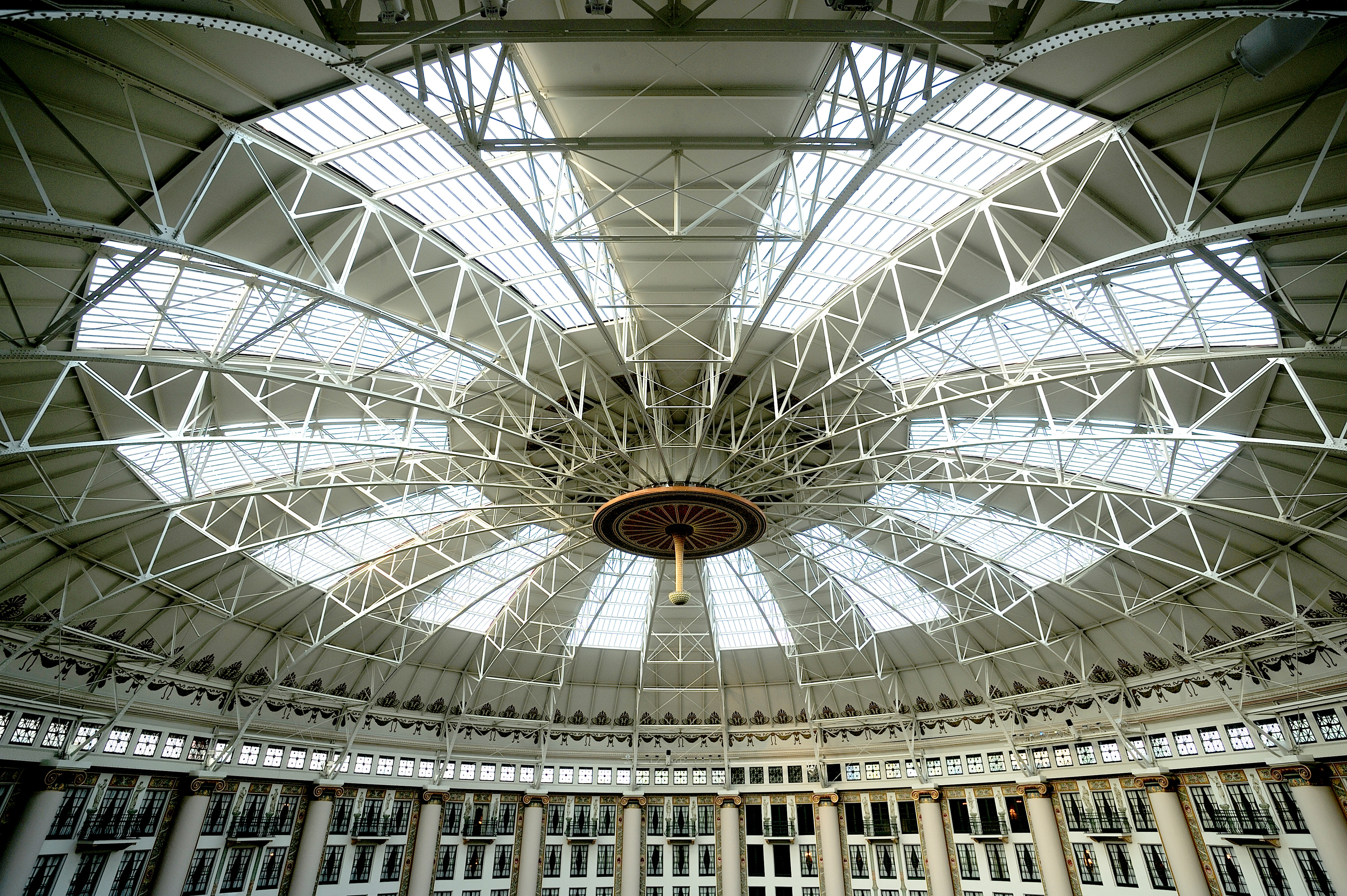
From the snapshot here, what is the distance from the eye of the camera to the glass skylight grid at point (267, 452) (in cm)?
2659

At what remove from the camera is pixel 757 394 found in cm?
3086

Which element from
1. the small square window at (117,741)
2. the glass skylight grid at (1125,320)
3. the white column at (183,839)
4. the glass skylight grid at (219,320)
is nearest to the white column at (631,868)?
the white column at (183,839)

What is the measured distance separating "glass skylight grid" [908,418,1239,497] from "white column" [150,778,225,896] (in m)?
39.9

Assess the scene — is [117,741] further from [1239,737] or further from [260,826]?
[1239,737]

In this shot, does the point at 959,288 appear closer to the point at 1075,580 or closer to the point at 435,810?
the point at 1075,580

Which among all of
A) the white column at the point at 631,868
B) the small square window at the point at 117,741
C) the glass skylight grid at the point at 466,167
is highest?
the glass skylight grid at the point at 466,167

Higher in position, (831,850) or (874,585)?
(874,585)

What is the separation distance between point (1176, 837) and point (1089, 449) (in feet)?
69.1

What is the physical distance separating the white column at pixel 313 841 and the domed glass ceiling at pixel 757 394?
442 inches

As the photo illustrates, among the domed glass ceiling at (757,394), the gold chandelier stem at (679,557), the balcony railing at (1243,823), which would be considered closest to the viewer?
the domed glass ceiling at (757,394)

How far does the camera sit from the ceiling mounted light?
30.1 metres

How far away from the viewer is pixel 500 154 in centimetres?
2019

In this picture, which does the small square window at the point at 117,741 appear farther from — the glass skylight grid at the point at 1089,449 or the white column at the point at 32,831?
the glass skylight grid at the point at 1089,449

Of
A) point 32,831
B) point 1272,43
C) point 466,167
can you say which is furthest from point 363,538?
point 1272,43
